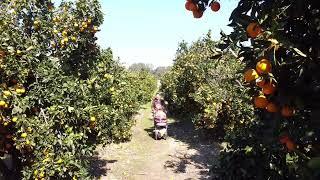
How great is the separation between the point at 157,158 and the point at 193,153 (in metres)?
1.41

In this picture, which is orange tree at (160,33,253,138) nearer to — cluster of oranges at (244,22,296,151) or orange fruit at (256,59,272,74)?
cluster of oranges at (244,22,296,151)

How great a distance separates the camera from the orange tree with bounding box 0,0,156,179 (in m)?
6.62

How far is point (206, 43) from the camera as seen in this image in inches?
771

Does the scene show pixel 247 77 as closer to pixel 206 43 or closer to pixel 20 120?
pixel 20 120

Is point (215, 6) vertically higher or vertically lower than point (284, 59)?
higher

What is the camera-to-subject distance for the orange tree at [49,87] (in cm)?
662

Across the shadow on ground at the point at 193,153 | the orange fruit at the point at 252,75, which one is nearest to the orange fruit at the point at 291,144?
the orange fruit at the point at 252,75

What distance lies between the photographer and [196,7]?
3062 millimetres

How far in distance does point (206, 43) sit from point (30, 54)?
13479 mm

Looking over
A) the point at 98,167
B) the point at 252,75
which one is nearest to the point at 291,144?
the point at 252,75

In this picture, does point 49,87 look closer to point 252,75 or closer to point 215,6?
point 215,6

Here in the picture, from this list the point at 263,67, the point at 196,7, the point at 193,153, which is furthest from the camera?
the point at 193,153

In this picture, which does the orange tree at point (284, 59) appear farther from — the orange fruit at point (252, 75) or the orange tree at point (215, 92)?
the orange tree at point (215, 92)

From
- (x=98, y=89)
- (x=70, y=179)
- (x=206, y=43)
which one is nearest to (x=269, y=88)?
(x=70, y=179)
